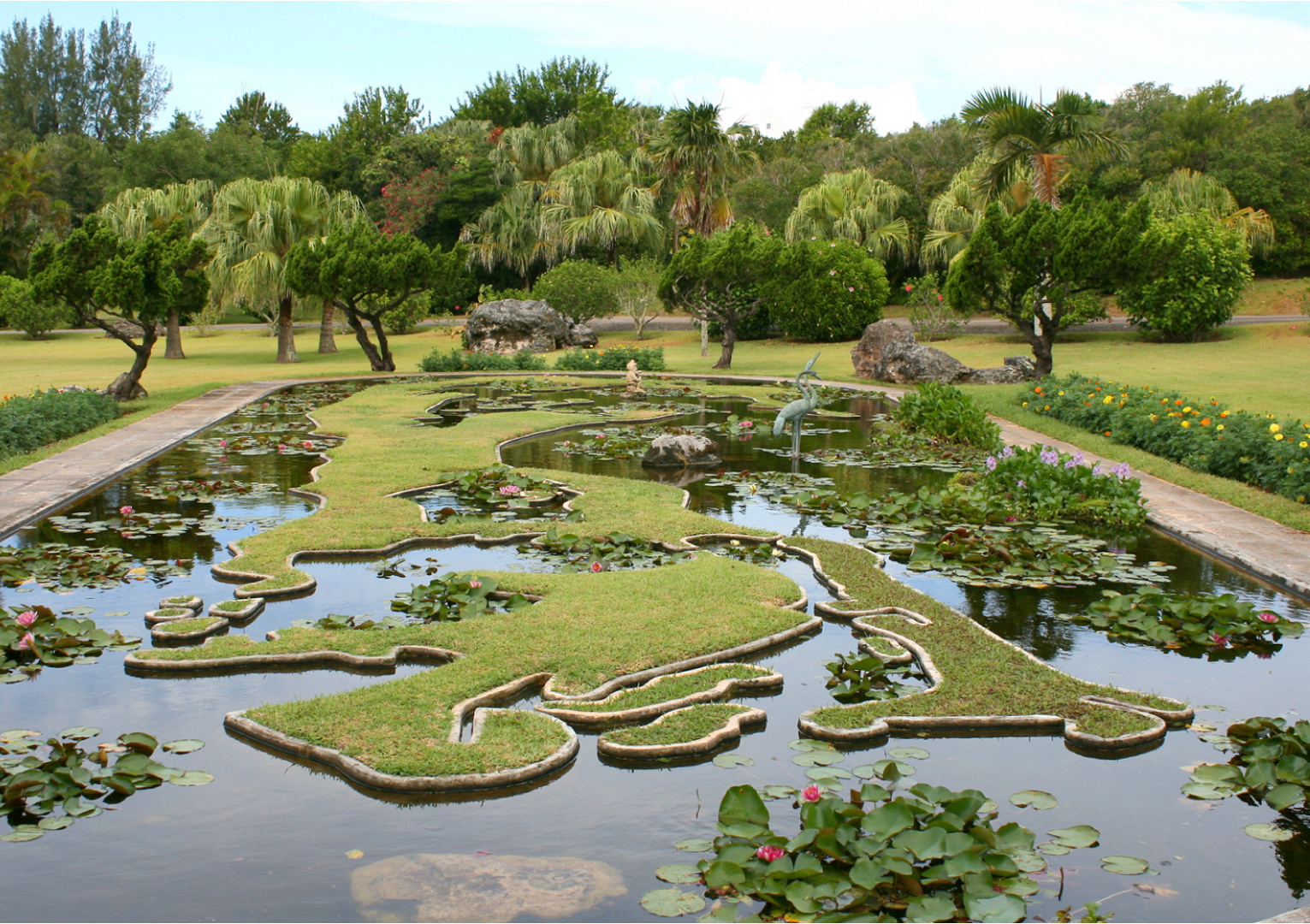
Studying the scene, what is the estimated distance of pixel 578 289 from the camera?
103ft

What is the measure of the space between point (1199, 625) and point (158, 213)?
32399mm

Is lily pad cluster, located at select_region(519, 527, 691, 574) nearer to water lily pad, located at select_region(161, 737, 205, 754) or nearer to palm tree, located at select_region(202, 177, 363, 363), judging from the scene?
water lily pad, located at select_region(161, 737, 205, 754)

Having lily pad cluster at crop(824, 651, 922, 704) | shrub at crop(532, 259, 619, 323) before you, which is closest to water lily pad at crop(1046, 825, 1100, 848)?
lily pad cluster at crop(824, 651, 922, 704)

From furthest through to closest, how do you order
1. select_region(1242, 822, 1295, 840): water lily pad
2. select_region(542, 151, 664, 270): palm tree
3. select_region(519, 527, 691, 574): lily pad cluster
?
select_region(542, 151, 664, 270): palm tree
select_region(519, 527, 691, 574): lily pad cluster
select_region(1242, 822, 1295, 840): water lily pad

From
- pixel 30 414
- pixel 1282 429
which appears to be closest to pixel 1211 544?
pixel 1282 429

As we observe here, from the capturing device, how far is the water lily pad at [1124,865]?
11.8 feet

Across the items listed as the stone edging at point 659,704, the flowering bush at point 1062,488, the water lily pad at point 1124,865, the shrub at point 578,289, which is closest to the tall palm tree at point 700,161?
the shrub at point 578,289

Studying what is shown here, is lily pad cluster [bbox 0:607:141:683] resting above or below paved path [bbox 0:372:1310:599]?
below

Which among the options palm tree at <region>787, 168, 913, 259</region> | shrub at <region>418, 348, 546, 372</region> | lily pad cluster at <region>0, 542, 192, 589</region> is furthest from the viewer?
palm tree at <region>787, 168, 913, 259</region>

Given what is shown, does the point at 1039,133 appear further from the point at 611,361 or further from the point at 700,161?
the point at 700,161

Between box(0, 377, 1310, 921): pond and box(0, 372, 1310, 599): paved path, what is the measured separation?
0.69 metres

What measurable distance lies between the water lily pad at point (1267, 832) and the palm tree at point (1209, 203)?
3191cm

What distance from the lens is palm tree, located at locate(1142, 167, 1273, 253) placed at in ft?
106

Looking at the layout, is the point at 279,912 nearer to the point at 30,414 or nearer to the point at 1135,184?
the point at 30,414
